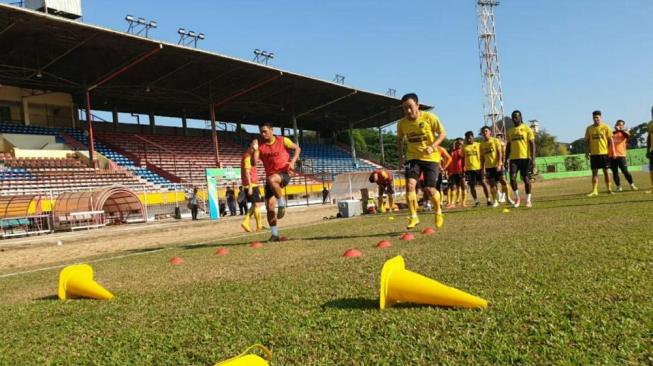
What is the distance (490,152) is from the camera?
12492 millimetres

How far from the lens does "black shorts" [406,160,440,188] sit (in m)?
7.82

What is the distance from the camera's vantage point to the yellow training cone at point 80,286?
13.8 ft

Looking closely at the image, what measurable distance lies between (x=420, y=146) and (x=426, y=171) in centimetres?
43

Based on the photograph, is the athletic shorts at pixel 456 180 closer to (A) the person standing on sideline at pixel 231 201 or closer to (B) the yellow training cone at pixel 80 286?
(B) the yellow training cone at pixel 80 286

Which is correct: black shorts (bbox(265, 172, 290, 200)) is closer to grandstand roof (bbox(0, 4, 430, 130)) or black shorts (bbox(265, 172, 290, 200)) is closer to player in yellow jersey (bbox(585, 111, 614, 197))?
player in yellow jersey (bbox(585, 111, 614, 197))

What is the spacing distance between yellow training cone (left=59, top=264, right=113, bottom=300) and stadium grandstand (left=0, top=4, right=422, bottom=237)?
18748 mm

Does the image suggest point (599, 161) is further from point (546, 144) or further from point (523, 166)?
point (546, 144)

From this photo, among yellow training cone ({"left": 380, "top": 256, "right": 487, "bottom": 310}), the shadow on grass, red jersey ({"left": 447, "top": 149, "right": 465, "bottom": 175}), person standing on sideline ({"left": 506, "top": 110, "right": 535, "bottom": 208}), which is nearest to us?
yellow training cone ({"left": 380, "top": 256, "right": 487, "bottom": 310})

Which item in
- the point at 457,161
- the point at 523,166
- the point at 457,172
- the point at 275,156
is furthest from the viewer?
the point at 457,172

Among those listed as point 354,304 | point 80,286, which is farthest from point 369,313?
point 80,286

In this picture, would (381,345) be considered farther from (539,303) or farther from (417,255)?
(417,255)

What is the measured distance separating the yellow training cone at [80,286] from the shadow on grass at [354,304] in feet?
7.16

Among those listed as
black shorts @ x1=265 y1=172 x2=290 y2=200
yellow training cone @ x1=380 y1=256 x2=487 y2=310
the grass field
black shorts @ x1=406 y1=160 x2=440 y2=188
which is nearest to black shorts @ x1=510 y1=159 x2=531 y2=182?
black shorts @ x1=406 y1=160 x2=440 y2=188

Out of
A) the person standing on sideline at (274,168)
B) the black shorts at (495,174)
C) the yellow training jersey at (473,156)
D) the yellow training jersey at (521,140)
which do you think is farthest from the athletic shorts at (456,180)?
the person standing on sideline at (274,168)
